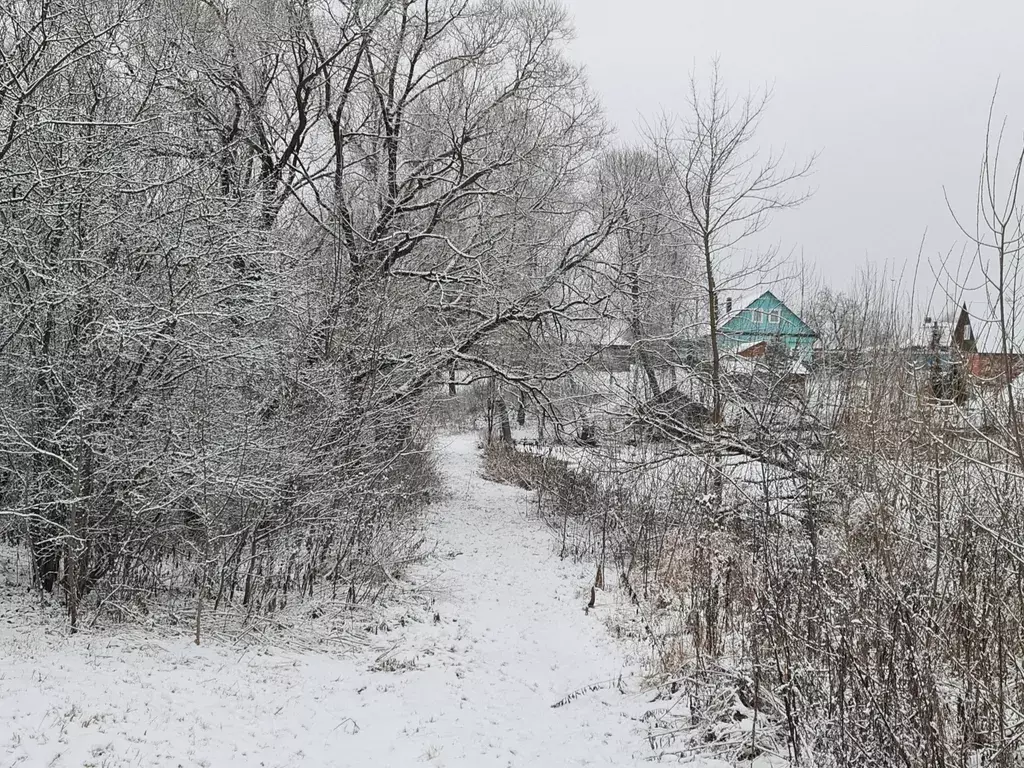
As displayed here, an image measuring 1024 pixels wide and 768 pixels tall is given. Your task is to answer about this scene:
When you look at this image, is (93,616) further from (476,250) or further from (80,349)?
(476,250)

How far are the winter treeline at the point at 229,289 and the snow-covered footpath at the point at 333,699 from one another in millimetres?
988

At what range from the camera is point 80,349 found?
6262mm

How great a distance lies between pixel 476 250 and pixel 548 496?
5319mm

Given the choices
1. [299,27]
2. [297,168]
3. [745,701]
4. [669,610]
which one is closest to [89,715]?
[745,701]

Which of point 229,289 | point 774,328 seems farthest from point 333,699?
point 774,328

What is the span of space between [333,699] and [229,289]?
403 cm

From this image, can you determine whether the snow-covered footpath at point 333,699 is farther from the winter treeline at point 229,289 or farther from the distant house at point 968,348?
the distant house at point 968,348

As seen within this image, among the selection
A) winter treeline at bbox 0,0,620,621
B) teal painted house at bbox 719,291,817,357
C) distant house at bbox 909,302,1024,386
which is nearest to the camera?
distant house at bbox 909,302,1024,386

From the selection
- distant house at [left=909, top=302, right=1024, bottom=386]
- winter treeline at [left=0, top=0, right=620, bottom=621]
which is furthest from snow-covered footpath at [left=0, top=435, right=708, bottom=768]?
distant house at [left=909, top=302, right=1024, bottom=386]

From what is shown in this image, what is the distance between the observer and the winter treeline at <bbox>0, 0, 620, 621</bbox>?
20.5 feet

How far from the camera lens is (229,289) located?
24.3 ft

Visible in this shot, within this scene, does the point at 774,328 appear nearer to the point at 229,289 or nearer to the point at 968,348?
the point at 968,348

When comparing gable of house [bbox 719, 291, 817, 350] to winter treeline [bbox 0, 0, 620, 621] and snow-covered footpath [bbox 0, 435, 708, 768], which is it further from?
snow-covered footpath [bbox 0, 435, 708, 768]

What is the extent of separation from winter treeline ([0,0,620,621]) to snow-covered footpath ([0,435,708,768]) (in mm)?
988
